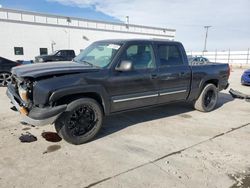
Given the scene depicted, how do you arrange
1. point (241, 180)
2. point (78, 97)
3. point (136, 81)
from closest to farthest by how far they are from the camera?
point (241, 180) < point (78, 97) < point (136, 81)

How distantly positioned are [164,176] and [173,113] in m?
3.37

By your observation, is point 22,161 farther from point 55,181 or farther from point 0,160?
point 55,181

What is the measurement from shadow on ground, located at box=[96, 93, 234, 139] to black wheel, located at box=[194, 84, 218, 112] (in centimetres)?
38

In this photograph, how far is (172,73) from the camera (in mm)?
5457

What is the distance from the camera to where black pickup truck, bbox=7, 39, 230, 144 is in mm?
3844

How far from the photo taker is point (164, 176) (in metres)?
3.26

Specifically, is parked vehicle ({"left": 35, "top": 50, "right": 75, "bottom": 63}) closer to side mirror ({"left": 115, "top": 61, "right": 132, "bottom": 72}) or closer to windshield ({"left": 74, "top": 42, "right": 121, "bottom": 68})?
windshield ({"left": 74, "top": 42, "right": 121, "bottom": 68})

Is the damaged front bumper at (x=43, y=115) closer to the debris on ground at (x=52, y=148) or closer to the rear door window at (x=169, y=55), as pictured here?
the debris on ground at (x=52, y=148)

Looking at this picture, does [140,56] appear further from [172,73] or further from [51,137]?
[51,137]

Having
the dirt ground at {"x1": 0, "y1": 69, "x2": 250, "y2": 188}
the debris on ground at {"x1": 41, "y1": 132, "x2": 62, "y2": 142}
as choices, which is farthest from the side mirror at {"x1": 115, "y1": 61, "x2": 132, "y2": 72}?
the debris on ground at {"x1": 41, "y1": 132, "x2": 62, "y2": 142}

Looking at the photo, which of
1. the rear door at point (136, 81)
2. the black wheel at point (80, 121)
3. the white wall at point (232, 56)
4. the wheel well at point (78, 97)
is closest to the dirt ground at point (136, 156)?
the black wheel at point (80, 121)

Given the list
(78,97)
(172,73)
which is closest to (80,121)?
(78,97)

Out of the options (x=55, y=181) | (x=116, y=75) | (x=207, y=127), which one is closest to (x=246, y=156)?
(x=207, y=127)

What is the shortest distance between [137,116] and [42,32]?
19.5 m
